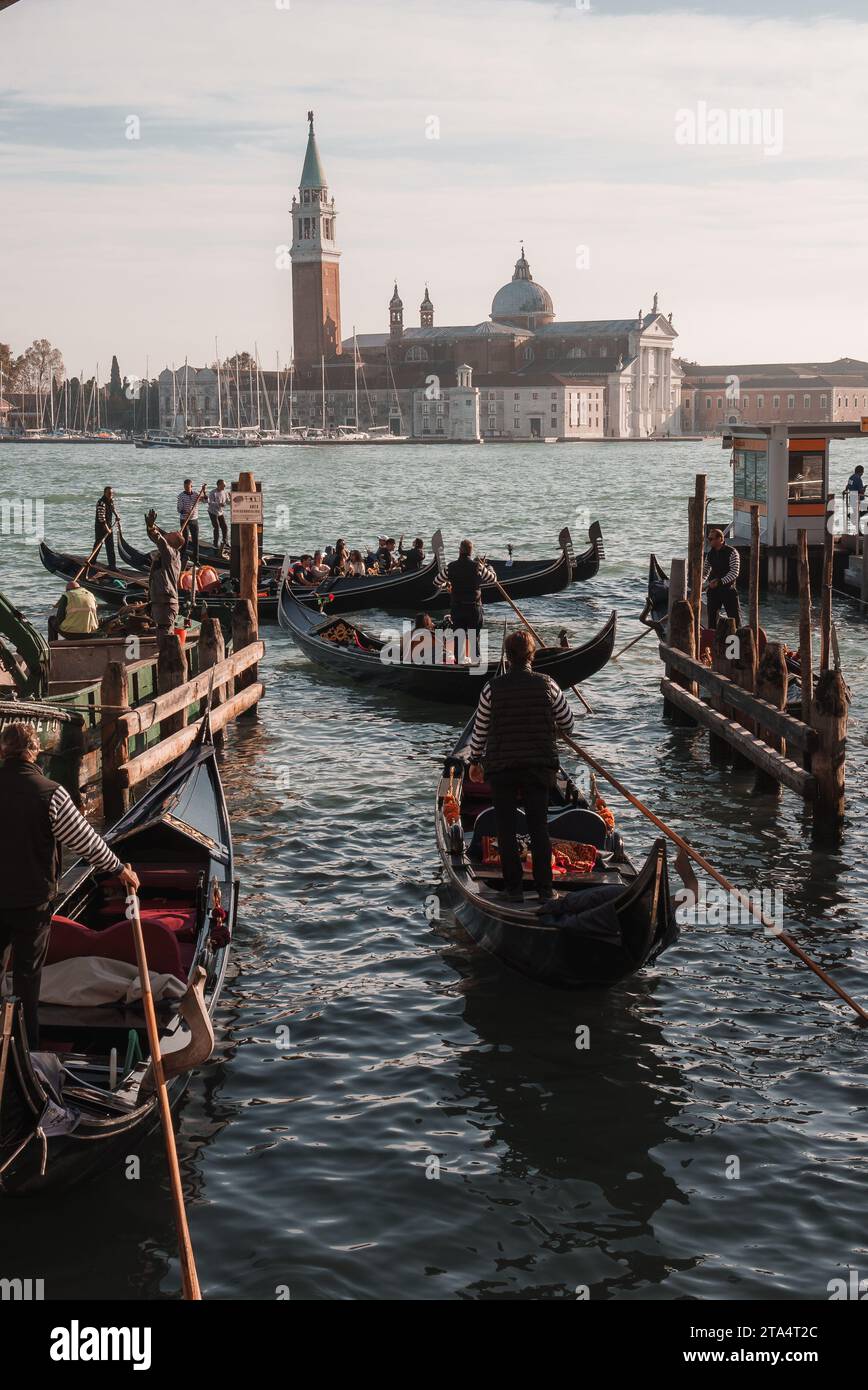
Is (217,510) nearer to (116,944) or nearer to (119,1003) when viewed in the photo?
(116,944)

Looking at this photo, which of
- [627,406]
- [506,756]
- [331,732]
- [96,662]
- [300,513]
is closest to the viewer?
[506,756]

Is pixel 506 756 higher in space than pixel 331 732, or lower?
higher

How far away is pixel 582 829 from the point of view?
7.80m

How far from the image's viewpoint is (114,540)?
78.0 ft

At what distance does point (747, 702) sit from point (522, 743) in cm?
388

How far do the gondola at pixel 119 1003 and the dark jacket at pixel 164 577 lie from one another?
4.79m

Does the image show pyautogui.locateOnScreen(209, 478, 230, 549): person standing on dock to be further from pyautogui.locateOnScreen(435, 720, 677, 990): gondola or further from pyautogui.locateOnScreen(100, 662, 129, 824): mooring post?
pyautogui.locateOnScreen(435, 720, 677, 990): gondola

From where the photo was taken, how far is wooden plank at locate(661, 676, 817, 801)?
9.09 m

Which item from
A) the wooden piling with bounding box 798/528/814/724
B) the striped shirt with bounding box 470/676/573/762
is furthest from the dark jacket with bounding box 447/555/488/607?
the striped shirt with bounding box 470/676/573/762

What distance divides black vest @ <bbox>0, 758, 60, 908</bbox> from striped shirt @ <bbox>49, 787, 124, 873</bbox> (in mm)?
24

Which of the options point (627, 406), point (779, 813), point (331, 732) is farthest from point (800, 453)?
point (627, 406)

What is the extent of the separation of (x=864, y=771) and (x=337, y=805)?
4085mm
